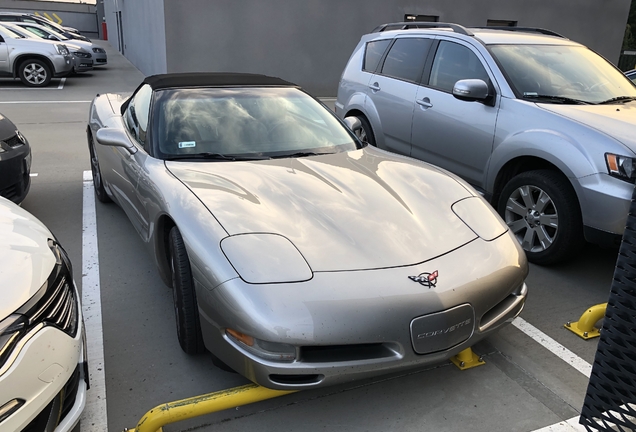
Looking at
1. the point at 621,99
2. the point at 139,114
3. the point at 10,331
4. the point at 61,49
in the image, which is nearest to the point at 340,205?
the point at 10,331

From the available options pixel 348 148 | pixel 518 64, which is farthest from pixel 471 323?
pixel 518 64

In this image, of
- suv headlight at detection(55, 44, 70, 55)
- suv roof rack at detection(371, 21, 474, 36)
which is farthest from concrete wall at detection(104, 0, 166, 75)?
suv roof rack at detection(371, 21, 474, 36)

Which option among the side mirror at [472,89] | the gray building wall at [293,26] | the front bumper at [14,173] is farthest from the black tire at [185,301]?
the gray building wall at [293,26]

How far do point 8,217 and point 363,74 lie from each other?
4510 millimetres

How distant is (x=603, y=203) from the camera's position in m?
3.47

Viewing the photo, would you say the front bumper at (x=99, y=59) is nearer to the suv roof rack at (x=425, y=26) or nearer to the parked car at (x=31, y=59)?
the parked car at (x=31, y=59)

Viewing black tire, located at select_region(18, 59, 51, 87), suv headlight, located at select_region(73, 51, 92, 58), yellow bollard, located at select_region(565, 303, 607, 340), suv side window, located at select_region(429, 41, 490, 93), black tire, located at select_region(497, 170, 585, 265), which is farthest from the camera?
suv headlight, located at select_region(73, 51, 92, 58)

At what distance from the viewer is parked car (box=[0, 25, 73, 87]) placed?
12984 mm

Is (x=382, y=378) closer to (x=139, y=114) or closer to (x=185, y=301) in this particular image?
(x=185, y=301)

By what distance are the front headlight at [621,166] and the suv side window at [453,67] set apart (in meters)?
1.41

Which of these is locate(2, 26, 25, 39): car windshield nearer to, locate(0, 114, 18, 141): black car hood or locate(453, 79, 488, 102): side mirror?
locate(0, 114, 18, 141): black car hood

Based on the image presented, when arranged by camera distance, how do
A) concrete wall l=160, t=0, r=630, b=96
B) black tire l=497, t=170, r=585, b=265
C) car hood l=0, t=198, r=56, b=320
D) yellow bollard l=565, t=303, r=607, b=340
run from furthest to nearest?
concrete wall l=160, t=0, r=630, b=96
black tire l=497, t=170, r=585, b=265
yellow bollard l=565, t=303, r=607, b=340
car hood l=0, t=198, r=56, b=320

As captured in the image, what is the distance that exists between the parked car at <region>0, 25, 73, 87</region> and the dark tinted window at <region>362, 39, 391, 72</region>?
34.7ft

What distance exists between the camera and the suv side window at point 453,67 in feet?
15.5
